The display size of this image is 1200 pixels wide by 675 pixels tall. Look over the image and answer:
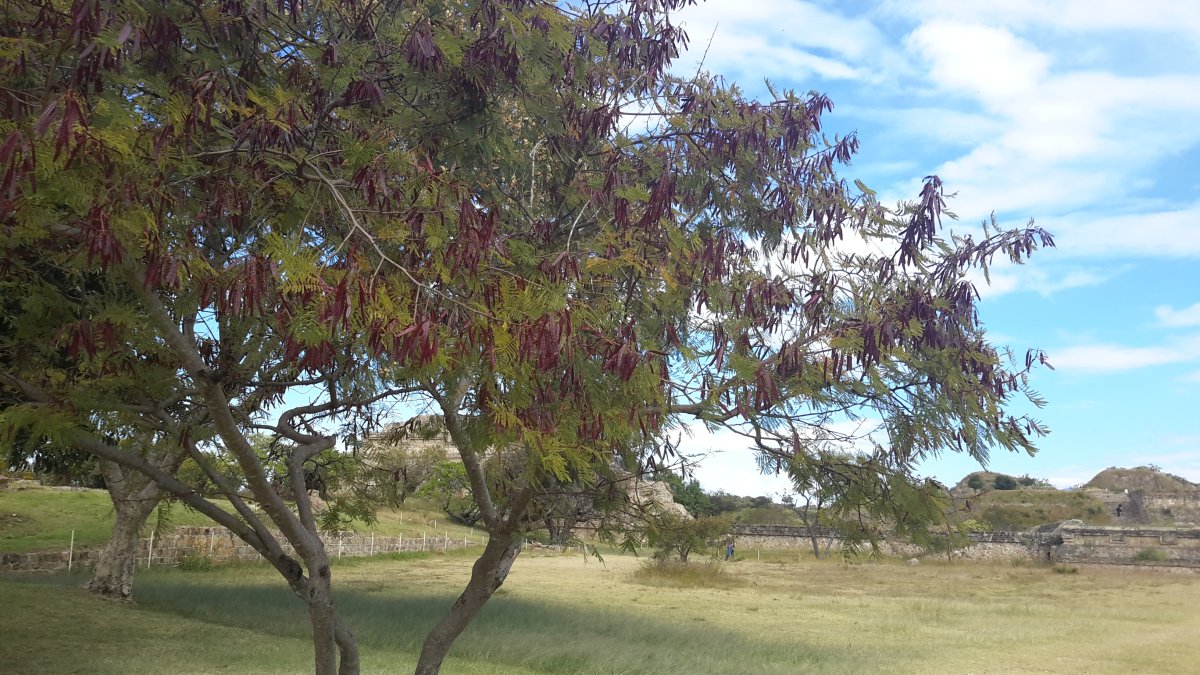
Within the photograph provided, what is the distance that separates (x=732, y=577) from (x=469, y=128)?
25851mm

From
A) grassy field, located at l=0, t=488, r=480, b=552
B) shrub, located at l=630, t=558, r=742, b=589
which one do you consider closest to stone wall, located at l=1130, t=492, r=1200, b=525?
shrub, located at l=630, t=558, r=742, b=589

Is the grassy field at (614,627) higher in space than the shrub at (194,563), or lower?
lower

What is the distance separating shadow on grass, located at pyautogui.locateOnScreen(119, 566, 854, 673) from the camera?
1285 centimetres

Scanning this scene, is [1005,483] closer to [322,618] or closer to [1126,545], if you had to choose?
[1126,545]

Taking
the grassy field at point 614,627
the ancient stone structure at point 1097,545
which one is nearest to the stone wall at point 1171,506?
the ancient stone structure at point 1097,545

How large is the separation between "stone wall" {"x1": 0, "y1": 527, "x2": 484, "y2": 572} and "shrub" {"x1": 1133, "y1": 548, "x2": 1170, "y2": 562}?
2950 centimetres

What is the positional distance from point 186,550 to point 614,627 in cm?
1317

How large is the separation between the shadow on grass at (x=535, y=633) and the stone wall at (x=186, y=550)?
5.36 ft

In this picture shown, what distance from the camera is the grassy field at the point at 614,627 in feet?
39.2

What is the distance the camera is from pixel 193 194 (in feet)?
15.7

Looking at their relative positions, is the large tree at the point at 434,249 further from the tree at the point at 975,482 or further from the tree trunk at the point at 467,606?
the tree at the point at 975,482

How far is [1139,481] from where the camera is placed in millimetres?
58031

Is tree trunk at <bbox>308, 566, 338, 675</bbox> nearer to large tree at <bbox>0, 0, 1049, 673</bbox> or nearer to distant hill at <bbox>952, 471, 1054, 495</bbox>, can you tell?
large tree at <bbox>0, 0, 1049, 673</bbox>

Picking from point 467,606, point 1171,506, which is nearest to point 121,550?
point 467,606
